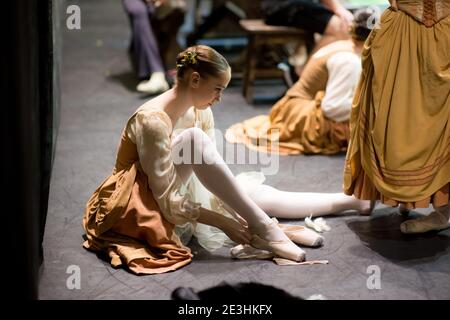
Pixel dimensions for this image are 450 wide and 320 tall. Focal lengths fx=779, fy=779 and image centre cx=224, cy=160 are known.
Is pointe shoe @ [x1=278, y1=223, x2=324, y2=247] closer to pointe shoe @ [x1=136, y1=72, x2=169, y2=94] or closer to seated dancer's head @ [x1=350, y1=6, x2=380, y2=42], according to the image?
seated dancer's head @ [x1=350, y1=6, x2=380, y2=42]

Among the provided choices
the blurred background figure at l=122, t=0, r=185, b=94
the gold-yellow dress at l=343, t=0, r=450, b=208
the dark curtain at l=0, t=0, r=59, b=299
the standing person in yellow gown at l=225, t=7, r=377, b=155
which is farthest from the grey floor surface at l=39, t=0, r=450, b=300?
the blurred background figure at l=122, t=0, r=185, b=94

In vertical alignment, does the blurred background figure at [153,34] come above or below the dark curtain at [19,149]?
below

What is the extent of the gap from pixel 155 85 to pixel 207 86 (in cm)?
240

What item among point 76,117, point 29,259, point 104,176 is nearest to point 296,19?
point 76,117

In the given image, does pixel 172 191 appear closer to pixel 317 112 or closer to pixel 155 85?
pixel 317 112

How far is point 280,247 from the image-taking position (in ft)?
9.73

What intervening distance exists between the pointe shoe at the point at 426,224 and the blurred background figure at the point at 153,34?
97.4 inches

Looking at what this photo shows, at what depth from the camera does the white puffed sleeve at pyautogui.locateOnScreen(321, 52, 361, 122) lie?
4.07 m

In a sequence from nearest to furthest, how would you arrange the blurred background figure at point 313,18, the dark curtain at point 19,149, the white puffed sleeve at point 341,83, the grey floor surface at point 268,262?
the dark curtain at point 19,149
the grey floor surface at point 268,262
the white puffed sleeve at point 341,83
the blurred background figure at point 313,18

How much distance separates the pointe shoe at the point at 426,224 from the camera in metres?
3.22

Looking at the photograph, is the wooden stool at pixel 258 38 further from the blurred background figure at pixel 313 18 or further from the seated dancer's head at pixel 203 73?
the seated dancer's head at pixel 203 73

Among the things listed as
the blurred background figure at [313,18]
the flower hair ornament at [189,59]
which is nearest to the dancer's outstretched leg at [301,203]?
the flower hair ornament at [189,59]

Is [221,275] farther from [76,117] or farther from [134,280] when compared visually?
[76,117]

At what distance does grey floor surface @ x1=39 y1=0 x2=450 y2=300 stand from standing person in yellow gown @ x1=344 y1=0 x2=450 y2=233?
23 centimetres
